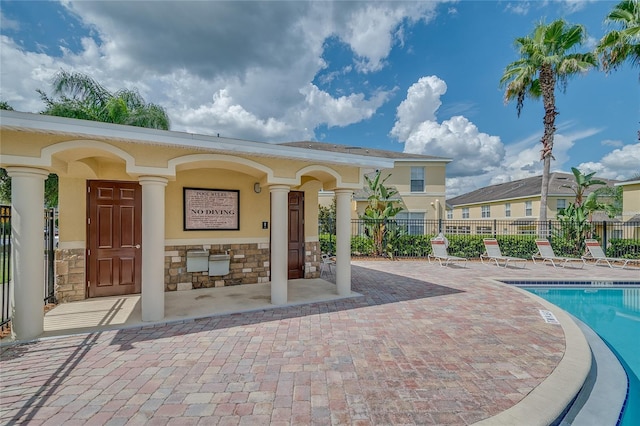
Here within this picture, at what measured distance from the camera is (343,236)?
7.35 m

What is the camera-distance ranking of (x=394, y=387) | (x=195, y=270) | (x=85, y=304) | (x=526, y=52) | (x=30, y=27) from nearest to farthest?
(x=394, y=387) → (x=85, y=304) → (x=195, y=270) → (x=30, y=27) → (x=526, y=52)

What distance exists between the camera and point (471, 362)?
3.84 m

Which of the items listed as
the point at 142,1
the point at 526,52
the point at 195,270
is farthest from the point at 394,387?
the point at 526,52

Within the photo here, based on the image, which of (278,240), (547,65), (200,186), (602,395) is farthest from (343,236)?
(547,65)

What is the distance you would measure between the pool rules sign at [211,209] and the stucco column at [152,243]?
2367mm

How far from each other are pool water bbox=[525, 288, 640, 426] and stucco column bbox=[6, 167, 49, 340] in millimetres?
8142

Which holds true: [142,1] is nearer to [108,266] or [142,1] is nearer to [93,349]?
[108,266]

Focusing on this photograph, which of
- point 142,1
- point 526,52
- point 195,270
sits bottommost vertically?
point 195,270

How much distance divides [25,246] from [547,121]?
21.8 m

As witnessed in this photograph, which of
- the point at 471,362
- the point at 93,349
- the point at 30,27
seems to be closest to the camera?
the point at 471,362

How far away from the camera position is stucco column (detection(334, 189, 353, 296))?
7324 mm

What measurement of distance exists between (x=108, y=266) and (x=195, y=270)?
203 centimetres

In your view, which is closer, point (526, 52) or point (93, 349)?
point (93, 349)

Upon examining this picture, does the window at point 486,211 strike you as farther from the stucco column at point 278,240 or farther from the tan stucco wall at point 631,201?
the stucco column at point 278,240
